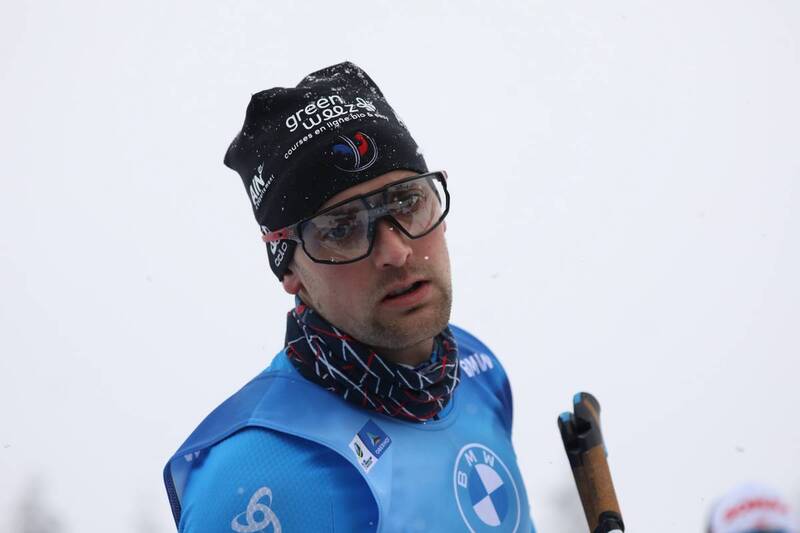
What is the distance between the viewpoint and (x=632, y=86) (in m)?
17.6

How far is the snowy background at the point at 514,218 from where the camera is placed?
9664 mm

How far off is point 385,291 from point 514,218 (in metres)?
12.5

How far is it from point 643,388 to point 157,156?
13.1 m

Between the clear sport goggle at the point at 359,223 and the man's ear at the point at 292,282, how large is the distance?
5.7 inches

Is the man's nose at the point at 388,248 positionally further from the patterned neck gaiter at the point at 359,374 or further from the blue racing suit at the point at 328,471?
the blue racing suit at the point at 328,471

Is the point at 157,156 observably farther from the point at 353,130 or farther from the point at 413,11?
the point at 353,130

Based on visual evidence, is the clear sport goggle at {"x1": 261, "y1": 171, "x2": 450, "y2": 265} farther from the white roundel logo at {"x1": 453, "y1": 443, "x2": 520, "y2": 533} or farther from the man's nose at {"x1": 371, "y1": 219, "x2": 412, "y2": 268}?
the white roundel logo at {"x1": 453, "y1": 443, "x2": 520, "y2": 533}

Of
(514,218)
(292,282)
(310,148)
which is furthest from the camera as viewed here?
(514,218)

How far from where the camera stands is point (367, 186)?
2201 millimetres

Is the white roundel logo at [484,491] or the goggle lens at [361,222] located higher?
the goggle lens at [361,222]

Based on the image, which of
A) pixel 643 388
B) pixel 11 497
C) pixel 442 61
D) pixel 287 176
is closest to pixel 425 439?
pixel 287 176

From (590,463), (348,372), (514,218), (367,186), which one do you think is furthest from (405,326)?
(514,218)

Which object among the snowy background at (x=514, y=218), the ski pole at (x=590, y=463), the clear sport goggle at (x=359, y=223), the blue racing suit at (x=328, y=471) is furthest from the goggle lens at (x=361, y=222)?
the snowy background at (x=514, y=218)

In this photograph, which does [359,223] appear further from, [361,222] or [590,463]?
[590,463]
